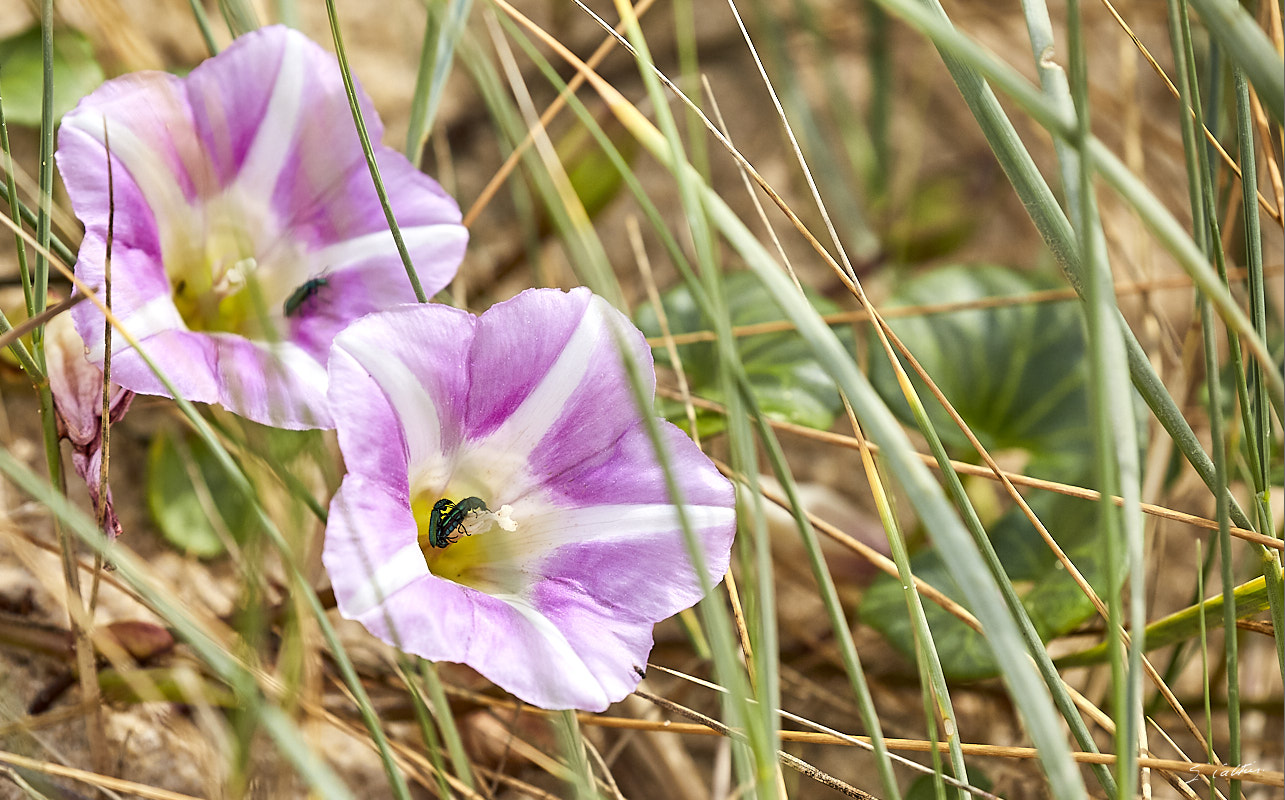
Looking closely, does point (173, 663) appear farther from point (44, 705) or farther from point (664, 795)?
point (664, 795)

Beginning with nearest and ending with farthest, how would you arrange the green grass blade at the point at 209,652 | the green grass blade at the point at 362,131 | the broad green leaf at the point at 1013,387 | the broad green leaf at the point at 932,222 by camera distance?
the green grass blade at the point at 209,652 < the green grass blade at the point at 362,131 < the broad green leaf at the point at 1013,387 < the broad green leaf at the point at 932,222

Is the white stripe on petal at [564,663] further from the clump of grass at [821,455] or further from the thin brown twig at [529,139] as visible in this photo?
the thin brown twig at [529,139]

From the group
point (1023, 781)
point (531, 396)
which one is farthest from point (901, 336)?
point (531, 396)

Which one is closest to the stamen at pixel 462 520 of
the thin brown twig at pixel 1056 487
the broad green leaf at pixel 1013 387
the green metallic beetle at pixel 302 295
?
the green metallic beetle at pixel 302 295

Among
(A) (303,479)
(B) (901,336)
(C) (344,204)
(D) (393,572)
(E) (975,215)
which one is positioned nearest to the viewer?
(D) (393,572)

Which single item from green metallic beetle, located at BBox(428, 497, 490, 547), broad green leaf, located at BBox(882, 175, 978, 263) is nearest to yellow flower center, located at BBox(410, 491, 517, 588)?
green metallic beetle, located at BBox(428, 497, 490, 547)

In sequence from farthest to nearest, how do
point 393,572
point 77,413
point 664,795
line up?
point 664,795 < point 77,413 < point 393,572

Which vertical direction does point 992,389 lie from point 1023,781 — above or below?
above

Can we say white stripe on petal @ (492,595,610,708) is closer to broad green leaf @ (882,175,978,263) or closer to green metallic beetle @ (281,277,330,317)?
green metallic beetle @ (281,277,330,317)
